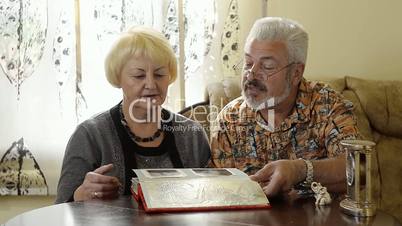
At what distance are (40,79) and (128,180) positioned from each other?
3.20 feet

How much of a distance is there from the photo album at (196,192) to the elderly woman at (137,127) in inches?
15.1

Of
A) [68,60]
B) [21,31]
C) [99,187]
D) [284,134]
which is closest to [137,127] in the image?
[99,187]

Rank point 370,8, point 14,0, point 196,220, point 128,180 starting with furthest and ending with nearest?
point 370,8 → point 14,0 → point 128,180 → point 196,220

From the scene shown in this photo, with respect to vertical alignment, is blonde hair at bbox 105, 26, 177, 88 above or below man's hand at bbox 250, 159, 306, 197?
above

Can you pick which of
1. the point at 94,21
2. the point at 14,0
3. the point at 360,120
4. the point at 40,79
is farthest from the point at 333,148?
the point at 14,0

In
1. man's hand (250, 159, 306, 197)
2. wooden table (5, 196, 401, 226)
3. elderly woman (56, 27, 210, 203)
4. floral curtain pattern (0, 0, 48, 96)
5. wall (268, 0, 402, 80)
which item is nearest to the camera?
wooden table (5, 196, 401, 226)

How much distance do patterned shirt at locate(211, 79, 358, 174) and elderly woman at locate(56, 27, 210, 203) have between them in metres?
0.10

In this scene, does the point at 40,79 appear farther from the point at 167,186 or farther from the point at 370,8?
the point at 370,8

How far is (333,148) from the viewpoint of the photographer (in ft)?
5.47

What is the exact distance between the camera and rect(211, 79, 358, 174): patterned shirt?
68.6 inches

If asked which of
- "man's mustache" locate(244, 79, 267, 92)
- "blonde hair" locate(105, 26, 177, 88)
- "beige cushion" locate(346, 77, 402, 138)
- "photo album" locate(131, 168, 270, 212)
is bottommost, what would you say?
"photo album" locate(131, 168, 270, 212)

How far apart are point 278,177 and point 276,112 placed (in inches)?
21.2

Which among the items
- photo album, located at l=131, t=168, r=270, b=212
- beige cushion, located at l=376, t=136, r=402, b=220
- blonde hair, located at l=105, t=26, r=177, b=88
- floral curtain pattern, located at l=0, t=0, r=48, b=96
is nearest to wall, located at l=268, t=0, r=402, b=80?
beige cushion, located at l=376, t=136, r=402, b=220

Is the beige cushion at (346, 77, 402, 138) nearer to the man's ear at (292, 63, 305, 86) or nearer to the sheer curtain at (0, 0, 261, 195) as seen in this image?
the man's ear at (292, 63, 305, 86)
